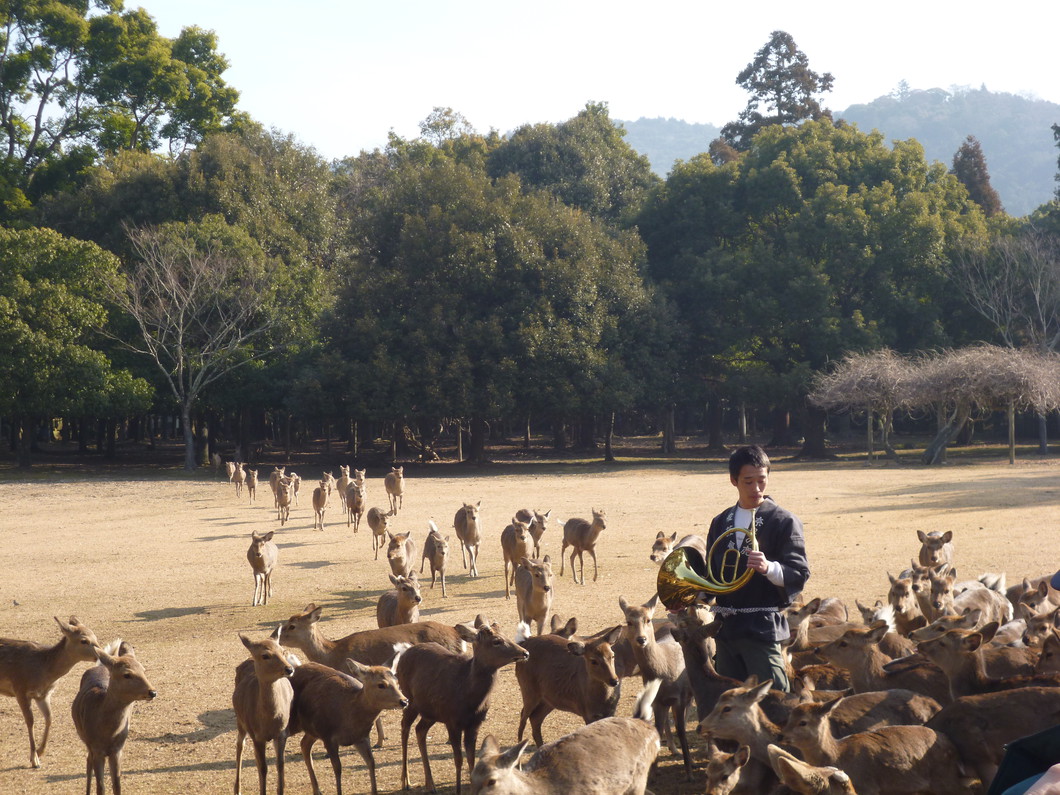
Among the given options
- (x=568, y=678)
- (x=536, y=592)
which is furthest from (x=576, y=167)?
(x=568, y=678)

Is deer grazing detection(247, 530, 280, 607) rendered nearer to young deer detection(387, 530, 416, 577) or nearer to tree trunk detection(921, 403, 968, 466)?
young deer detection(387, 530, 416, 577)

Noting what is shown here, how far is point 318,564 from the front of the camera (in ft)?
54.6

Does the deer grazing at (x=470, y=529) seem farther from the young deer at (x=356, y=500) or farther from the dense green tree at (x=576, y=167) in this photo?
the dense green tree at (x=576, y=167)

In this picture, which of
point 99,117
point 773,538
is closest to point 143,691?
point 773,538

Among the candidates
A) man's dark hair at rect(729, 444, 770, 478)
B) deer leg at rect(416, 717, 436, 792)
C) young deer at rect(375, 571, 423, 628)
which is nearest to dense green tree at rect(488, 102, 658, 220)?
young deer at rect(375, 571, 423, 628)

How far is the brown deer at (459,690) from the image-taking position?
22.9ft

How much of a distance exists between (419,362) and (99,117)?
2491cm

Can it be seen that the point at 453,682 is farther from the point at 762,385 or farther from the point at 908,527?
the point at 762,385

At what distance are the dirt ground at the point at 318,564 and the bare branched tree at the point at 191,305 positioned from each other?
7.34m

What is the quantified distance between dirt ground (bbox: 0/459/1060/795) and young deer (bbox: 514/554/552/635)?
2.33ft

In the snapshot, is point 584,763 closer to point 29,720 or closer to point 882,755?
point 882,755

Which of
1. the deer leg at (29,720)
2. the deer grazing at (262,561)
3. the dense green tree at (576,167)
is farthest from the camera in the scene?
the dense green tree at (576,167)

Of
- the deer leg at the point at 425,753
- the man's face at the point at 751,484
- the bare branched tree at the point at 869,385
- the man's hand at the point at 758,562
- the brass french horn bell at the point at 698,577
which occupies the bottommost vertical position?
the deer leg at the point at 425,753

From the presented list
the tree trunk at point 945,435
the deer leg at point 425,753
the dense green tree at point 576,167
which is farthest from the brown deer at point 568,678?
the dense green tree at point 576,167
